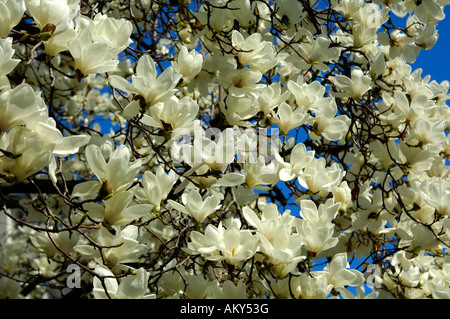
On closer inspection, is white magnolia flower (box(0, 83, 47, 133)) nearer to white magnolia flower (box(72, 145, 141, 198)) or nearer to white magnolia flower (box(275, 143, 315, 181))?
white magnolia flower (box(72, 145, 141, 198))

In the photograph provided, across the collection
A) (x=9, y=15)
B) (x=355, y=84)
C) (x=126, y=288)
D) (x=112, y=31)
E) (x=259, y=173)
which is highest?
(x=355, y=84)

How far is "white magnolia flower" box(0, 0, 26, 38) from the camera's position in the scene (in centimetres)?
85

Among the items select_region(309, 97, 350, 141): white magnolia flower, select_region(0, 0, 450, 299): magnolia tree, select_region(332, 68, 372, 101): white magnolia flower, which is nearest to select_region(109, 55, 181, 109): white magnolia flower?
select_region(0, 0, 450, 299): magnolia tree

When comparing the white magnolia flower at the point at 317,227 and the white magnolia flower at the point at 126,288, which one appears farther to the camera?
the white magnolia flower at the point at 317,227

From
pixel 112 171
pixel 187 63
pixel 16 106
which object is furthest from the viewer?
pixel 187 63

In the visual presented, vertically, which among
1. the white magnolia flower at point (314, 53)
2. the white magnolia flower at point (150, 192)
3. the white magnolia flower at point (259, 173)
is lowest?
the white magnolia flower at point (150, 192)

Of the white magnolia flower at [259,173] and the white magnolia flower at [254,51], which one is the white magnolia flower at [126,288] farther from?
the white magnolia flower at [254,51]

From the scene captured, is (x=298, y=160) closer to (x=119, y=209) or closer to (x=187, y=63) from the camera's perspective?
(x=187, y=63)

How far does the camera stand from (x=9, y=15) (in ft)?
2.79

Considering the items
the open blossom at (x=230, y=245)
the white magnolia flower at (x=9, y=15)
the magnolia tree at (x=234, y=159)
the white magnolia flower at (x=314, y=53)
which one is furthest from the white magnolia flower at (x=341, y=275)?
the white magnolia flower at (x=9, y=15)

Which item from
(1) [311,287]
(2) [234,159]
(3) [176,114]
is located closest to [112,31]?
(3) [176,114]

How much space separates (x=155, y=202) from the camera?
105 centimetres

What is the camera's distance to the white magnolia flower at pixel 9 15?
85cm
